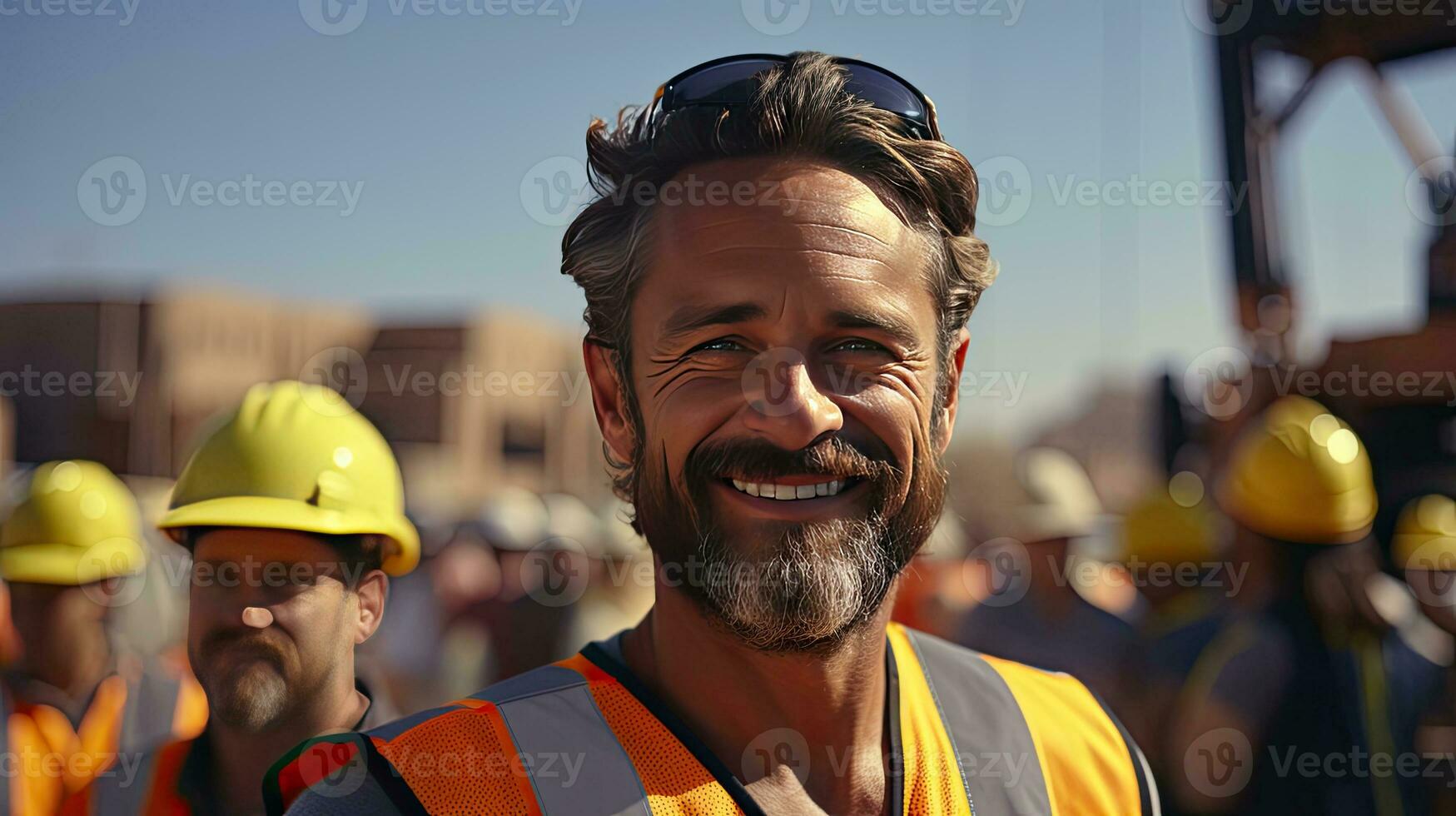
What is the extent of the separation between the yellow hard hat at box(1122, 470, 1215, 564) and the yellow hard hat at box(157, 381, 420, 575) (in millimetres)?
5008

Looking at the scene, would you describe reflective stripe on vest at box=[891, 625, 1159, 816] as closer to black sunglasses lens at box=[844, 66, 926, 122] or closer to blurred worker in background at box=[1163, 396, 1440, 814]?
black sunglasses lens at box=[844, 66, 926, 122]

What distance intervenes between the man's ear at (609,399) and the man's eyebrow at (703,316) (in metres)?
0.21

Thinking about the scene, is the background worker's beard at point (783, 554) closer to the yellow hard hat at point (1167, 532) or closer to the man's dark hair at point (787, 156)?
the man's dark hair at point (787, 156)

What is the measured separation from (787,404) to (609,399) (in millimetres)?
489

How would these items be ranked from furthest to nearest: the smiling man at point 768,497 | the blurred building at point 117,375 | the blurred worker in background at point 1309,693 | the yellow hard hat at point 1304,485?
the blurred building at point 117,375
the yellow hard hat at point 1304,485
the blurred worker in background at point 1309,693
the smiling man at point 768,497

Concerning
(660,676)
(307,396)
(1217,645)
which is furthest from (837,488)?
(1217,645)

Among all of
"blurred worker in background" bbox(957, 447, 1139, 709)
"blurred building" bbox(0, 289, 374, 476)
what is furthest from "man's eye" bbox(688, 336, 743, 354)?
"blurred building" bbox(0, 289, 374, 476)

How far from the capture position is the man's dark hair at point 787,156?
2.00m

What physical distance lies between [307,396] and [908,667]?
5.54 ft

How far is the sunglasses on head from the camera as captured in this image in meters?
2.06
